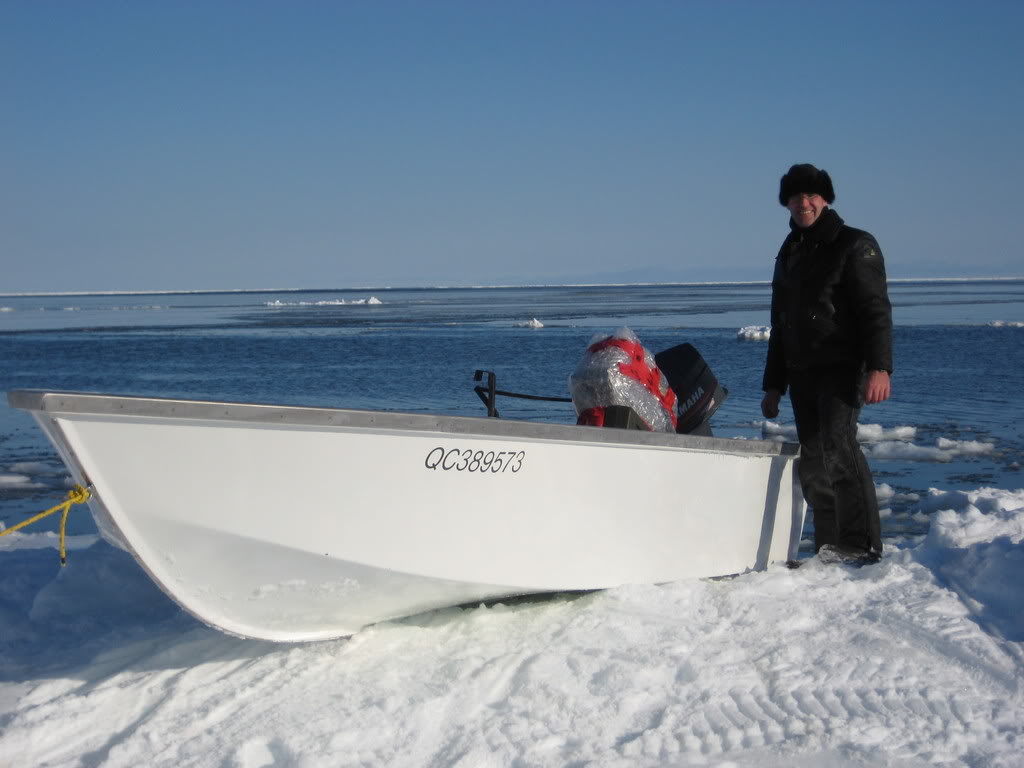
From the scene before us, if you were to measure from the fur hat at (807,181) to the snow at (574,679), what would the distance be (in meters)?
1.67

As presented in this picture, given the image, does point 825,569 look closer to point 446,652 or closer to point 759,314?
Answer: point 446,652

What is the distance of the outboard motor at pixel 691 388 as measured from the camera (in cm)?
523

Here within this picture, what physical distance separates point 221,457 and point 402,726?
1.04 m

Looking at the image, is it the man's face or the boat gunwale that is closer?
the boat gunwale

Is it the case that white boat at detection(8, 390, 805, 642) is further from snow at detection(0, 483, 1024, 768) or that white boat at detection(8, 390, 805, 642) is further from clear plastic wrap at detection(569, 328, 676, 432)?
clear plastic wrap at detection(569, 328, 676, 432)

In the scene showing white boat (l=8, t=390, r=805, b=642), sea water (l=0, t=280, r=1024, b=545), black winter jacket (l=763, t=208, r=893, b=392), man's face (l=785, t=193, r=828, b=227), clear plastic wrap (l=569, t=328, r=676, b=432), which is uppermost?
man's face (l=785, t=193, r=828, b=227)

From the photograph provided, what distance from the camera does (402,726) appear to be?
3143 millimetres

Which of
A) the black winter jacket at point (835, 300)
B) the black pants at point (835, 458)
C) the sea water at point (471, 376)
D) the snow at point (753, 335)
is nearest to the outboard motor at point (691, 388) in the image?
the black pants at point (835, 458)

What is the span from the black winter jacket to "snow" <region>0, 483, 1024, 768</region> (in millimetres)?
967

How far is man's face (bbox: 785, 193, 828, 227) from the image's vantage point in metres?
4.42

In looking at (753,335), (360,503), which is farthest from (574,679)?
(753,335)

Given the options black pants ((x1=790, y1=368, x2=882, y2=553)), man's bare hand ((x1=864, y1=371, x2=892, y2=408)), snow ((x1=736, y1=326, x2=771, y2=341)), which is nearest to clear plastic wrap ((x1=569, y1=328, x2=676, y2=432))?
black pants ((x1=790, y1=368, x2=882, y2=553))

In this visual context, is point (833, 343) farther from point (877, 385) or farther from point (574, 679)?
point (574, 679)

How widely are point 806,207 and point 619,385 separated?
113 cm
